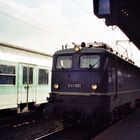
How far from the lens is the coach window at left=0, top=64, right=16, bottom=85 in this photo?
14.5 metres

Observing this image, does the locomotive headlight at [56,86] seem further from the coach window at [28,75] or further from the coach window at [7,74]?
the coach window at [28,75]

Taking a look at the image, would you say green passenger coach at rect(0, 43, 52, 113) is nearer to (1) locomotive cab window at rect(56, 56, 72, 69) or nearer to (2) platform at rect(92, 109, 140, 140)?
(1) locomotive cab window at rect(56, 56, 72, 69)

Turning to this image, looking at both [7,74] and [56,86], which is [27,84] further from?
[56,86]

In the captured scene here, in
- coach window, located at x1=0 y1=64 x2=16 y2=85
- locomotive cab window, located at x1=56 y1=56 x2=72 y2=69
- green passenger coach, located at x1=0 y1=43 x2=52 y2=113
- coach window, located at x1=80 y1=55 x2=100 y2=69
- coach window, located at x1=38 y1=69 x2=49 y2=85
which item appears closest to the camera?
coach window, located at x1=80 y1=55 x2=100 y2=69

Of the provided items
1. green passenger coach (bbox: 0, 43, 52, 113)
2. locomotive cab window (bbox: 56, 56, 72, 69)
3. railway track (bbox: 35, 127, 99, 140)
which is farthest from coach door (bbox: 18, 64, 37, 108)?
railway track (bbox: 35, 127, 99, 140)

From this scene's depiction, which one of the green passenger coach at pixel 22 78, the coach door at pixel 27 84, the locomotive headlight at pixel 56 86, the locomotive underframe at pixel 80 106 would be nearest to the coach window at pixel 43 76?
the green passenger coach at pixel 22 78

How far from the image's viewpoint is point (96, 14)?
14.0 metres

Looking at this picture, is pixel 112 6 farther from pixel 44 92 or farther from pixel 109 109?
pixel 44 92

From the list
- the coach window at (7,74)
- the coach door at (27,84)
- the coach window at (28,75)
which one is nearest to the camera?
the coach window at (7,74)

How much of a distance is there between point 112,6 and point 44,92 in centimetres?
636

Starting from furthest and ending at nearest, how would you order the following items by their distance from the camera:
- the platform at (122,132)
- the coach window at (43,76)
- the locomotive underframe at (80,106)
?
the coach window at (43,76), the locomotive underframe at (80,106), the platform at (122,132)

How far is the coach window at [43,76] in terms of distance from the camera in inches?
712

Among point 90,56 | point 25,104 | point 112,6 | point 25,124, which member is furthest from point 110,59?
point 25,104

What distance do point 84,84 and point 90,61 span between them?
2.84 feet
